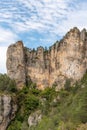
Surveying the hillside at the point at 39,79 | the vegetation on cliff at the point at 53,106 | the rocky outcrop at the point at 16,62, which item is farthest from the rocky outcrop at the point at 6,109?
the rocky outcrop at the point at 16,62

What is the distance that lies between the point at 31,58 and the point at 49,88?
8654mm

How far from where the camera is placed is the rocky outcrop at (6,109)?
96.6m

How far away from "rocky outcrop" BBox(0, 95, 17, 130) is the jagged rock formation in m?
7.43

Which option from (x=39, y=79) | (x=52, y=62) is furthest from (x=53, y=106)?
(x=52, y=62)

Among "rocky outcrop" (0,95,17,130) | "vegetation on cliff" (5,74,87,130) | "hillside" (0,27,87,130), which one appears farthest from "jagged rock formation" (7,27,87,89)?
"rocky outcrop" (0,95,17,130)

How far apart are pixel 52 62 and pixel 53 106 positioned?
53.5ft

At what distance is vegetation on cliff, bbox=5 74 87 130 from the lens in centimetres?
6978

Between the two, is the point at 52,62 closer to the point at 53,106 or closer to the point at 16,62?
the point at 16,62

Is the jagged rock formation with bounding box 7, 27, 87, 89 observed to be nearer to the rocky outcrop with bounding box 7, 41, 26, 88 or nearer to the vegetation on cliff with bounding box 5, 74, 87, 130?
the rocky outcrop with bounding box 7, 41, 26, 88

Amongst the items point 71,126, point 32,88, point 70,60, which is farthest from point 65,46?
point 71,126

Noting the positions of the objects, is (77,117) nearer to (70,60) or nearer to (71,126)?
(71,126)

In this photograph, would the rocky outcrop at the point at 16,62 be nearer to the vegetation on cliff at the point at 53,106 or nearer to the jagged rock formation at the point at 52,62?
the jagged rock formation at the point at 52,62

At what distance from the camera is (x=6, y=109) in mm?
97375

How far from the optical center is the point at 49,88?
101m
